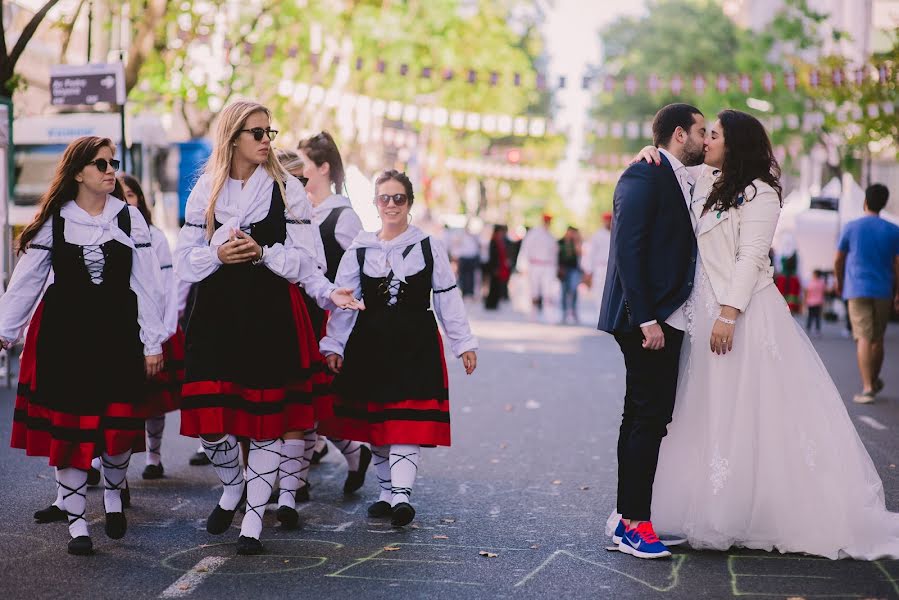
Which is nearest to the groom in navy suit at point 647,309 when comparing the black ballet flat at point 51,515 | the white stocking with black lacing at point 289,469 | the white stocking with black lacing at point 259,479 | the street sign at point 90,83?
the white stocking with black lacing at point 259,479

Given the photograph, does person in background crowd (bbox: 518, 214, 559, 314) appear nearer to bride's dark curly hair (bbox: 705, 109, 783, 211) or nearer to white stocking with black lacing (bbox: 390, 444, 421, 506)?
white stocking with black lacing (bbox: 390, 444, 421, 506)

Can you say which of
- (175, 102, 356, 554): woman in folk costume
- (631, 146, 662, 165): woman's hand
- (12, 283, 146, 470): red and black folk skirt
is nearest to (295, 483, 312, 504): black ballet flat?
(175, 102, 356, 554): woman in folk costume

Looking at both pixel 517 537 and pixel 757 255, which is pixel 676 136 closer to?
pixel 757 255

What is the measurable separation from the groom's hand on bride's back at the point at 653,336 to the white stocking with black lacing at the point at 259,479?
1754 mm

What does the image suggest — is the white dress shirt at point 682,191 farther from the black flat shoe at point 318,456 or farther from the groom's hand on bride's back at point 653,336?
the black flat shoe at point 318,456

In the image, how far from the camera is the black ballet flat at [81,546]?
6.20 m

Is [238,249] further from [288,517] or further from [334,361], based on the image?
[288,517]

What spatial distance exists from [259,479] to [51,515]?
4.33ft

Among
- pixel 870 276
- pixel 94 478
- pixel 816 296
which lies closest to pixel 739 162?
pixel 94 478

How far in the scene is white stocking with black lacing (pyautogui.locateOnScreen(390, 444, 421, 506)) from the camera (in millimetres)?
6965

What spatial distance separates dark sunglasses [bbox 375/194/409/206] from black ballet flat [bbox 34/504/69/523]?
7.44 feet

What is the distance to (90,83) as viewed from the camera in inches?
621

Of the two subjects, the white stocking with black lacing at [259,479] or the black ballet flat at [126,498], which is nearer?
the white stocking with black lacing at [259,479]

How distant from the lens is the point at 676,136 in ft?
21.0
